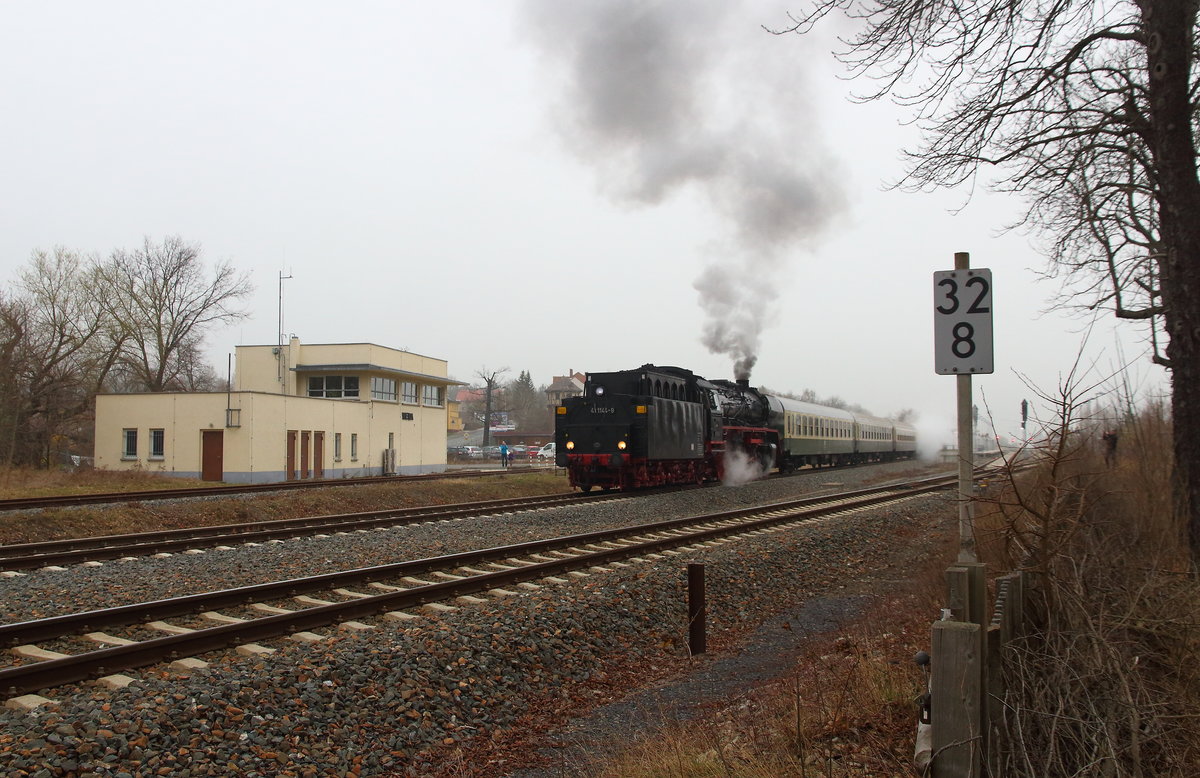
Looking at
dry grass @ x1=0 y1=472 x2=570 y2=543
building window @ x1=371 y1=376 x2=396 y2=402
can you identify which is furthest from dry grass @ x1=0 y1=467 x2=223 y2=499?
building window @ x1=371 y1=376 x2=396 y2=402

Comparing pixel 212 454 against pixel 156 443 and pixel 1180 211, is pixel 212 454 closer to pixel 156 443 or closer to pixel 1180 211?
pixel 156 443

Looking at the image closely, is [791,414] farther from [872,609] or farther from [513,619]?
[513,619]

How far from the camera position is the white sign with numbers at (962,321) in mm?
6336

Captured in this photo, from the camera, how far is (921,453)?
204ft

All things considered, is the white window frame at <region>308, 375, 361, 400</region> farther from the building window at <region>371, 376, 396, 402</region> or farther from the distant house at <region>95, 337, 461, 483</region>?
the building window at <region>371, 376, 396, 402</region>

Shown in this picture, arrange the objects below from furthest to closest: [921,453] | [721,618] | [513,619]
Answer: [921,453]
[721,618]
[513,619]

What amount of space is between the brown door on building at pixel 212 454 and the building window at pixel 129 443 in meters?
2.86

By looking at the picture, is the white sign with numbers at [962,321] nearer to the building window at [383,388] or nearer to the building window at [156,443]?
the building window at [156,443]

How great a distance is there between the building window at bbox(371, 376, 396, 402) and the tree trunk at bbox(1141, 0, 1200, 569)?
33358 millimetres

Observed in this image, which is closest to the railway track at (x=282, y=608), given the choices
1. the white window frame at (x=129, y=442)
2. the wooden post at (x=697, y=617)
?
the wooden post at (x=697, y=617)

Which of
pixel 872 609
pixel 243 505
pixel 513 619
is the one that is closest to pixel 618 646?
pixel 513 619

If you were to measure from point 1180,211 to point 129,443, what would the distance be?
33.0m

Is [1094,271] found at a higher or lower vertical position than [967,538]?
higher

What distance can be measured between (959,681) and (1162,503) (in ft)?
21.9
